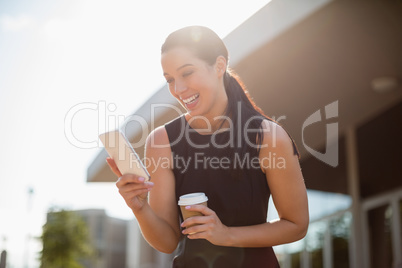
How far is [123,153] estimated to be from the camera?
1845mm

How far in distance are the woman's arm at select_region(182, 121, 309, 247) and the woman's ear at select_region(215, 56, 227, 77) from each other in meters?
0.36

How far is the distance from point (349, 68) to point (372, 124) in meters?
2.93

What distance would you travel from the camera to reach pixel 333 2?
18.4ft

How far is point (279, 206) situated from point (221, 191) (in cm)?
27

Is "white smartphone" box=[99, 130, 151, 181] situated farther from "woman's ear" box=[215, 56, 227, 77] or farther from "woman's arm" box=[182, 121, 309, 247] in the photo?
"woman's ear" box=[215, 56, 227, 77]

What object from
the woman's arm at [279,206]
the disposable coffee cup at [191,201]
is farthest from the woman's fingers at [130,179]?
the woman's arm at [279,206]

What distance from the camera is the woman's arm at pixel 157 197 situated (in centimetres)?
189

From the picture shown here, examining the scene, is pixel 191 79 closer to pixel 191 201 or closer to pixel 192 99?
pixel 192 99

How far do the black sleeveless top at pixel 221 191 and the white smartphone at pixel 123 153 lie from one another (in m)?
0.33

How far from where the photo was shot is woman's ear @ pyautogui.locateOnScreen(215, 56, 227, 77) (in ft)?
7.30

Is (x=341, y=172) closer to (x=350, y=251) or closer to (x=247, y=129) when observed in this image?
(x=350, y=251)
